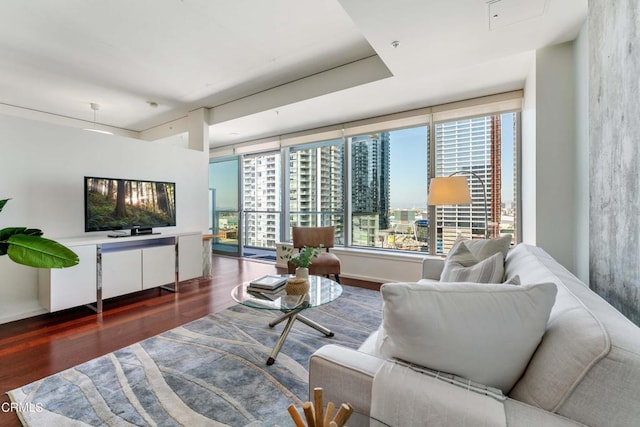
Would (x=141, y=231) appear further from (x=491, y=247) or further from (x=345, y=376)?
(x=491, y=247)

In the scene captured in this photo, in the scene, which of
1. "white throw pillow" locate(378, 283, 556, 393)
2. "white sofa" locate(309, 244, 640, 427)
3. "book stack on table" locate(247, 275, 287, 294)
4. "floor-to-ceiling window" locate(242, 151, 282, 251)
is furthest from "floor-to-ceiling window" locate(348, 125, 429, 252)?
"white throw pillow" locate(378, 283, 556, 393)

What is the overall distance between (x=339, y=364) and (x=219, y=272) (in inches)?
173

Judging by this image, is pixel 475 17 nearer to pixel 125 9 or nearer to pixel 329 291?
pixel 329 291

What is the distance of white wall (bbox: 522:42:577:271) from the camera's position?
2.45 m

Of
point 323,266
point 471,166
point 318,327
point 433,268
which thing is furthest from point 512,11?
point 323,266

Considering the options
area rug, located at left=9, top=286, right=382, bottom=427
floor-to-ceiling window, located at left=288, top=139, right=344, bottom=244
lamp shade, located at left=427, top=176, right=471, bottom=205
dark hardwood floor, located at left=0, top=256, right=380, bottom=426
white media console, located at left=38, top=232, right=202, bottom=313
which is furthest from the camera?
floor-to-ceiling window, located at left=288, top=139, right=344, bottom=244

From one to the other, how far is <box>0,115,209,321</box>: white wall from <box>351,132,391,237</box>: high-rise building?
309 cm

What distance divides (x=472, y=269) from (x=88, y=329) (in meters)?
Result: 3.34

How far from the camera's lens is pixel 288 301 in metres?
2.19

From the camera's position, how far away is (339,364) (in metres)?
1.00

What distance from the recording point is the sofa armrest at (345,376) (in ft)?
3.06

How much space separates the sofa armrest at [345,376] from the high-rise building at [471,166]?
3.56 metres

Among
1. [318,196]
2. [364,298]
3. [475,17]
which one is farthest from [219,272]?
[475,17]

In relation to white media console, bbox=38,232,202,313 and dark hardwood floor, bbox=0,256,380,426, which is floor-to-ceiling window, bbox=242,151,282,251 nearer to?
white media console, bbox=38,232,202,313
